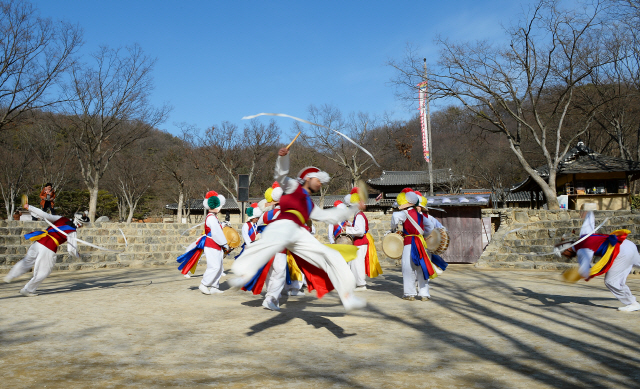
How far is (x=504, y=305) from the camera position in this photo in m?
6.67

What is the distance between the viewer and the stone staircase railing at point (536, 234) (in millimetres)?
12984

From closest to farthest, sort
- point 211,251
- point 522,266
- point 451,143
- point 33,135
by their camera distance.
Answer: point 211,251 < point 522,266 < point 33,135 < point 451,143

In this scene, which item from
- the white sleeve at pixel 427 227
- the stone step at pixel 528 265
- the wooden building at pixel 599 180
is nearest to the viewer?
the white sleeve at pixel 427 227

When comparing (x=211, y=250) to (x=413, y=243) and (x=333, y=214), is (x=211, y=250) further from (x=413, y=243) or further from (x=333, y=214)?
(x=333, y=214)

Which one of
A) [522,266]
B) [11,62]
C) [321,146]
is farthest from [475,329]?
[321,146]

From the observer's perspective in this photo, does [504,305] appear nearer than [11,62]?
Yes

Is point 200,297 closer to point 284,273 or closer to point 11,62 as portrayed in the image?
point 284,273

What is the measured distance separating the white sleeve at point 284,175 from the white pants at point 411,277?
10.2ft

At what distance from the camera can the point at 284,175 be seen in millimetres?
4719

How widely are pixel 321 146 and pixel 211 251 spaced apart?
2402cm

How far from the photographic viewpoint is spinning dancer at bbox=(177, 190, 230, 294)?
317 inches

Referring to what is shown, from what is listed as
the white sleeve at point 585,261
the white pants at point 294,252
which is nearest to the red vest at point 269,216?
the white pants at point 294,252

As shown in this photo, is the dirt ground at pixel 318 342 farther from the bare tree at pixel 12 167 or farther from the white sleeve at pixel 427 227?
the bare tree at pixel 12 167

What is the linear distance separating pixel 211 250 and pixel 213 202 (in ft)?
2.82
